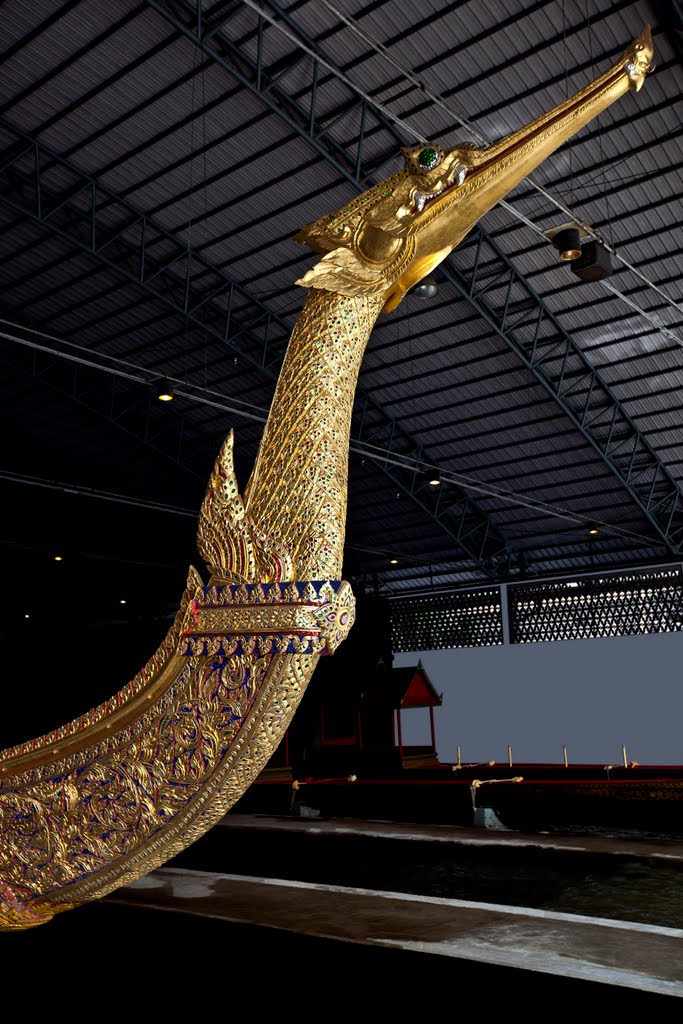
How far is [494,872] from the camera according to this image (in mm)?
4367

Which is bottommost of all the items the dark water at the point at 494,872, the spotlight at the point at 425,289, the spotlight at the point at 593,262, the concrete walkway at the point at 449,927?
the dark water at the point at 494,872

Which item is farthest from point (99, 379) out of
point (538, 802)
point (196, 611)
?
point (196, 611)

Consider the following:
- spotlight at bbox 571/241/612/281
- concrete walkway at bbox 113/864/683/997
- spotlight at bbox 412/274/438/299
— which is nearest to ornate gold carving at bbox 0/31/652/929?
concrete walkway at bbox 113/864/683/997

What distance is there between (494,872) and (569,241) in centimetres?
835

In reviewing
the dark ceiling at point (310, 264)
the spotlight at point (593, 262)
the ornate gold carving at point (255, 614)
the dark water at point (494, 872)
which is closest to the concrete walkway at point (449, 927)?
the ornate gold carving at point (255, 614)

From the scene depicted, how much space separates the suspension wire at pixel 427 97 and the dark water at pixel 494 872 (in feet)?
21.8

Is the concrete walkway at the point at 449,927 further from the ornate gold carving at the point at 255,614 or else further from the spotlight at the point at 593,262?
the spotlight at the point at 593,262

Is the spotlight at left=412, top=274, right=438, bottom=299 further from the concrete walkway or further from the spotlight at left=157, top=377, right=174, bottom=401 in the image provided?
the concrete walkway

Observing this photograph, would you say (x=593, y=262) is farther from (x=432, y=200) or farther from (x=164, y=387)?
(x=432, y=200)

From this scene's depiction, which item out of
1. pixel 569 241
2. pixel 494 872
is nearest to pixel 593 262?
pixel 569 241

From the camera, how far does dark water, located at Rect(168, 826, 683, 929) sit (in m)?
3.96

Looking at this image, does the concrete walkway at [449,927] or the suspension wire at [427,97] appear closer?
the concrete walkway at [449,927]

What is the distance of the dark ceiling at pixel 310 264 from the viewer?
416 inches

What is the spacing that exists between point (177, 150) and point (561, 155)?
17.4ft
